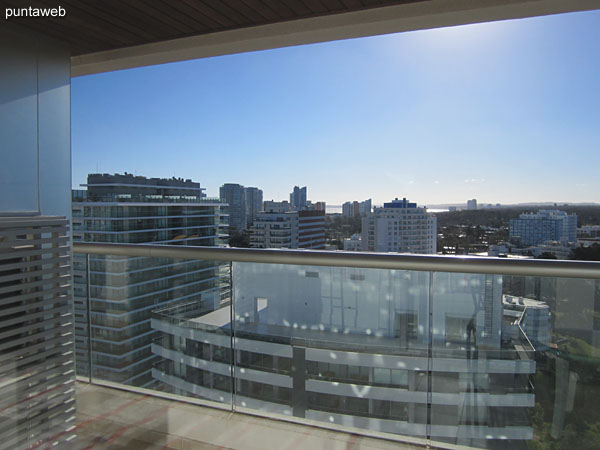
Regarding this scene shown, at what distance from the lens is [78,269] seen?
2992 millimetres

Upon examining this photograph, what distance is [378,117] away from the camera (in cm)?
1755

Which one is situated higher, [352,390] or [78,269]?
[78,269]

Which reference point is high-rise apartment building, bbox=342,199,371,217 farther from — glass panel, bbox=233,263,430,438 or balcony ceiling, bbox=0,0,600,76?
glass panel, bbox=233,263,430,438

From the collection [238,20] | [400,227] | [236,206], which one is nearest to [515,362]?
[238,20]

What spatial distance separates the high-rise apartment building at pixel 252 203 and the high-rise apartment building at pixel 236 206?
0.08 m

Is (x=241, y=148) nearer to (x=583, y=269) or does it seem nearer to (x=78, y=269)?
(x=78, y=269)

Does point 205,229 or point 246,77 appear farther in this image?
point 246,77

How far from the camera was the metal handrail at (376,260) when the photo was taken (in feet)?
6.26

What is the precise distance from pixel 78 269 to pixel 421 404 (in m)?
2.60

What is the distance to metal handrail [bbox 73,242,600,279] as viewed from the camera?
6.26 feet

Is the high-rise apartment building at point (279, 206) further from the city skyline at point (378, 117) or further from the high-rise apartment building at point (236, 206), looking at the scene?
the city skyline at point (378, 117)

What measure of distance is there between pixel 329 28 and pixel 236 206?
582cm

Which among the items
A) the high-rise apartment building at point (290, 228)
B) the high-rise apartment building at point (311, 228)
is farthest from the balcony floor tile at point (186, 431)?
the high-rise apartment building at point (311, 228)

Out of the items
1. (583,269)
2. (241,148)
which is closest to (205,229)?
(583,269)
